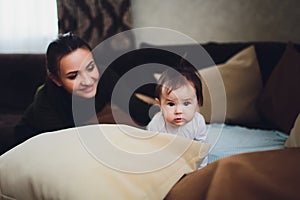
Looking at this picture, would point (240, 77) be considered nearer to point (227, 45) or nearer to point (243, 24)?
point (227, 45)

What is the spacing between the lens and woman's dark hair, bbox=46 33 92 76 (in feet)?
3.06

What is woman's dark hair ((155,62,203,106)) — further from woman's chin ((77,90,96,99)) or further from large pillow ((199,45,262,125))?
large pillow ((199,45,262,125))

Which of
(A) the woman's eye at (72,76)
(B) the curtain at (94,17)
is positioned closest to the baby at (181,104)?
(A) the woman's eye at (72,76)

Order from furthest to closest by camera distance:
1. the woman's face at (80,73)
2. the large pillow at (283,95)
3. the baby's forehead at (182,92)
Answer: the large pillow at (283,95) < the woman's face at (80,73) < the baby's forehead at (182,92)

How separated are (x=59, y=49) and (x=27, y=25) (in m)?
2.11

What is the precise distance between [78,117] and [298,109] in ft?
3.11

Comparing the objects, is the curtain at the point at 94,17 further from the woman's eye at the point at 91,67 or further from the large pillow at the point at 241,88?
the woman's eye at the point at 91,67

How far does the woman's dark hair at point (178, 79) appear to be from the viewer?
0.72 meters

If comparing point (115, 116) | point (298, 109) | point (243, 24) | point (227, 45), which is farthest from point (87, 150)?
point (243, 24)

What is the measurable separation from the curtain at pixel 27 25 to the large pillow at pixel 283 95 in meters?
1.66

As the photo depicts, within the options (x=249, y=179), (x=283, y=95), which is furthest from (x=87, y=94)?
(x=283, y=95)

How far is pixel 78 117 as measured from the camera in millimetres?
923

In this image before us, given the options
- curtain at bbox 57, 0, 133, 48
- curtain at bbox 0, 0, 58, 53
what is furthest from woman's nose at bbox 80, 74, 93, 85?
curtain at bbox 0, 0, 58, 53

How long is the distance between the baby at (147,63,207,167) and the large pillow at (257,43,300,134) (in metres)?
0.92
